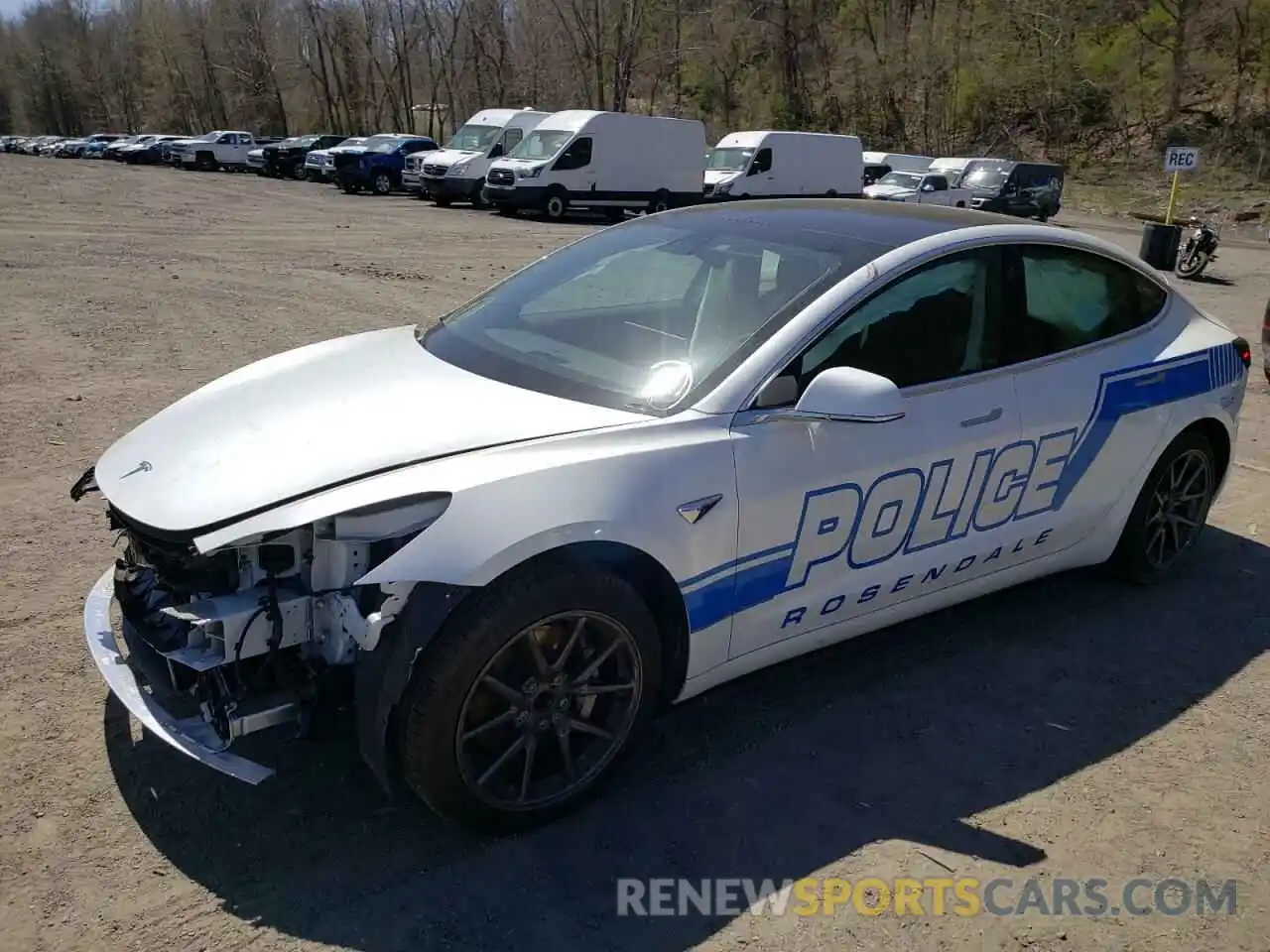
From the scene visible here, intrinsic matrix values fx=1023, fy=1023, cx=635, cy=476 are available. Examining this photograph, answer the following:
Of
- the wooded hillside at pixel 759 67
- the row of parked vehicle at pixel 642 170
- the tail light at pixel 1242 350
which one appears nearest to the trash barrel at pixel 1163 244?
the row of parked vehicle at pixel 642 170

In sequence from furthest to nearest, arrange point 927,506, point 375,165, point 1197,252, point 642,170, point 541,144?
point 375,165, point 642,170, point 541,144, point 1197,252, point 927,506

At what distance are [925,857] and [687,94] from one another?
68.9 metres

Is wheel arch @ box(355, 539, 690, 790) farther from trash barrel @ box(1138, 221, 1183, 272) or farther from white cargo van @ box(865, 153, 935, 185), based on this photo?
white cargo van @ box(865, 153, 935, 185)

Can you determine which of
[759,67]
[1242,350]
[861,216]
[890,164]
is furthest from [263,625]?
[759,67]

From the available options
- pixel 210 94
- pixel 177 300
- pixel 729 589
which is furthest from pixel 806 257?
pixel 210 94

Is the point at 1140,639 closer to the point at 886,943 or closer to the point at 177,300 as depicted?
the point at 886,943

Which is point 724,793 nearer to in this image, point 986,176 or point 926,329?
point 926,329

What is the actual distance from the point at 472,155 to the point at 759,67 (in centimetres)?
4093

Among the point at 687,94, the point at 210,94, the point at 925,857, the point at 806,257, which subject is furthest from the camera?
the point at 210,94

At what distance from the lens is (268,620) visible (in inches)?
102

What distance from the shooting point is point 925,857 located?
2.90 m

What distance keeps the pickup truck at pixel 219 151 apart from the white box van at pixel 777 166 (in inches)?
1009

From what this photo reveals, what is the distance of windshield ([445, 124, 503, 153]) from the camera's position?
28.2 m

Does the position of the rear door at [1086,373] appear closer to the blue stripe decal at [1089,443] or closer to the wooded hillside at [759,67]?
the blue stripe decal at [1089,443]
